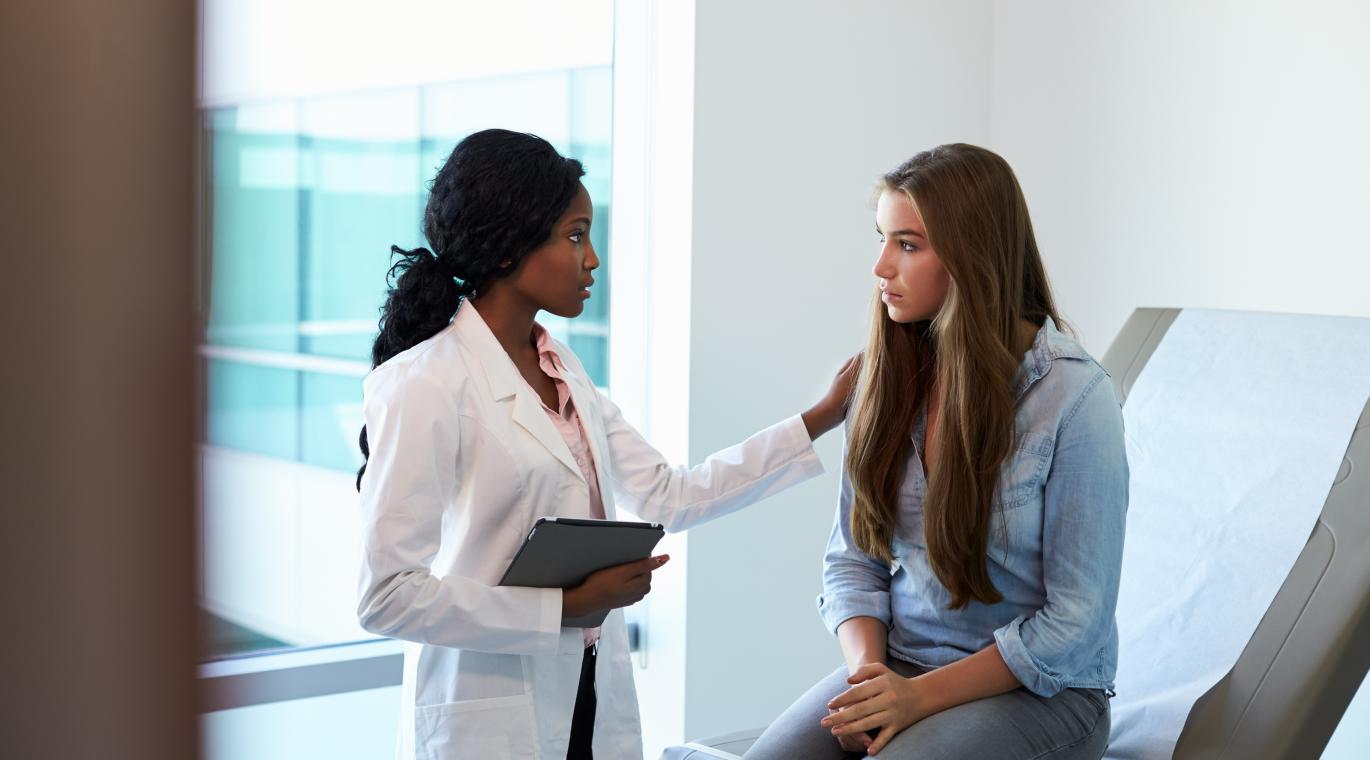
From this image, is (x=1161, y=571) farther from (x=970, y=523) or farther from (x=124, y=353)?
(x=124, y=353)

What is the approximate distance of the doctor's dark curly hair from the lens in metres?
1.51

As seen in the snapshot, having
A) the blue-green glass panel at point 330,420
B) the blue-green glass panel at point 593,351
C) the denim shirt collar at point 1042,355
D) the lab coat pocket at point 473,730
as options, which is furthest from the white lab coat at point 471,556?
→ the blue-green glass panel at point 593,351

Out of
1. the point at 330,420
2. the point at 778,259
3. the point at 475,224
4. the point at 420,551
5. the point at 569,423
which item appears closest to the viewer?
the point at 420,551

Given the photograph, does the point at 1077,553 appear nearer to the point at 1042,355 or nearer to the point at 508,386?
the point at 1042,355

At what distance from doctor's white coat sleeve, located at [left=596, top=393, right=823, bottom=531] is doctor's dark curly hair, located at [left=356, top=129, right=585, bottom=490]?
0.36m

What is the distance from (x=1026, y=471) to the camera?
4.91 ft

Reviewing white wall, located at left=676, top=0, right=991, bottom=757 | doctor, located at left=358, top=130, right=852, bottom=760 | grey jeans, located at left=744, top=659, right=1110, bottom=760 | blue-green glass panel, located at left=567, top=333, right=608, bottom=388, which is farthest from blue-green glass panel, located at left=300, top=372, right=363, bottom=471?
grey jeans, located at left=744, top=659, right=1110, bottom=760

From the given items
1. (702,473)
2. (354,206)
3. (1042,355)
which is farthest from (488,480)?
(354,206)

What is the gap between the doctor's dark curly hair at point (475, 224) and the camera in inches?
59.6

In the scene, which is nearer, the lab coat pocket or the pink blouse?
the lab coat pocket

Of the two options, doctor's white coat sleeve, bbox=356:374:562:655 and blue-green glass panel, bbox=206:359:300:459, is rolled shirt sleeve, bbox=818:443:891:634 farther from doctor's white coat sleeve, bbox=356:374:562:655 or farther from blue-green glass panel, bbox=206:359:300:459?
blue-green glass panel, bbox=206:359:300:459

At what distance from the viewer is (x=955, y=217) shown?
4.96ft

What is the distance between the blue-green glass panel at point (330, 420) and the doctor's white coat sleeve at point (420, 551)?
3.76 ft

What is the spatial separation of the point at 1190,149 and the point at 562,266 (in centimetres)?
177
